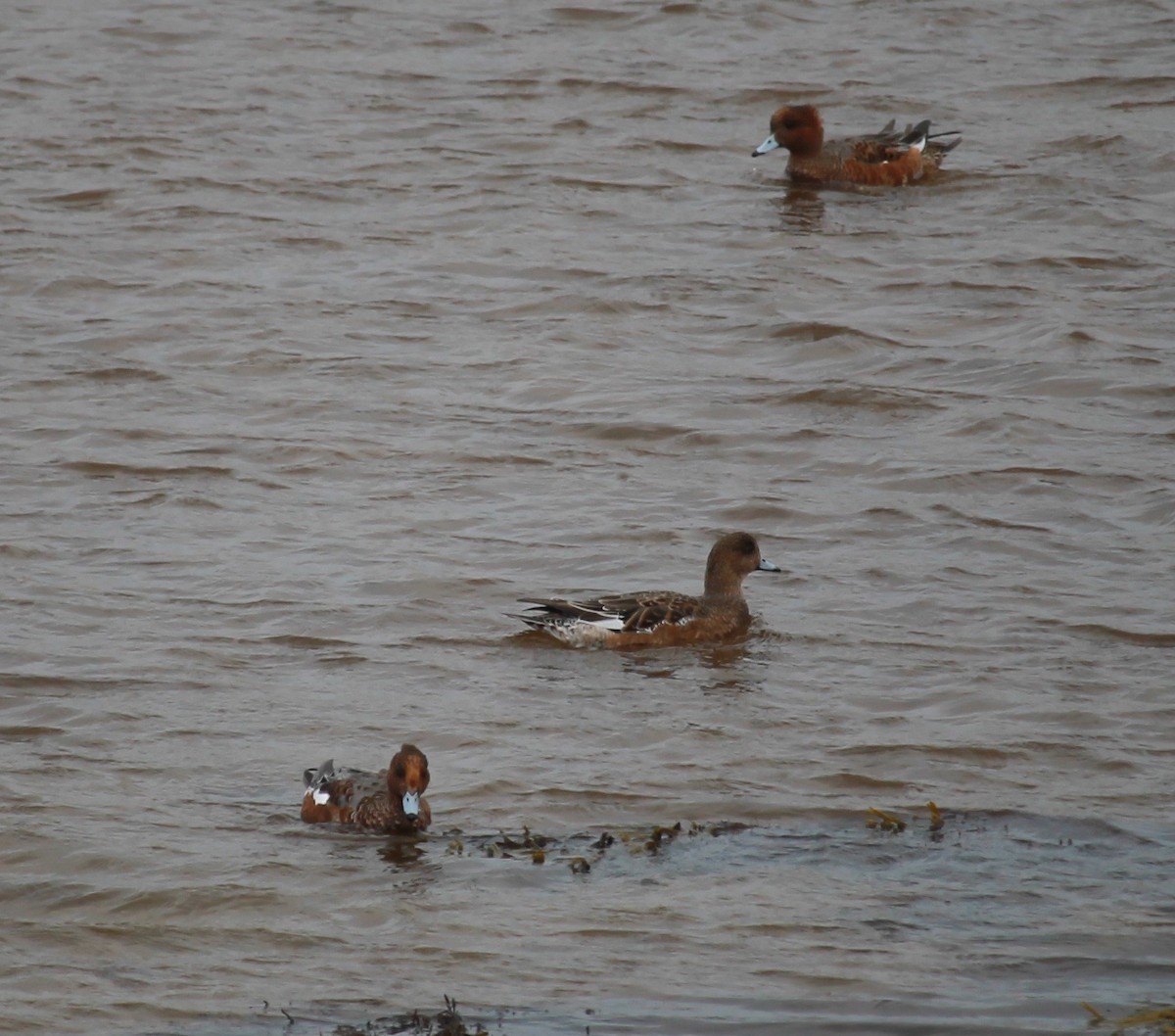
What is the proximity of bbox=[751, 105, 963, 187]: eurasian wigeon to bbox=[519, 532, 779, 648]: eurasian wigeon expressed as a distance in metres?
7.50

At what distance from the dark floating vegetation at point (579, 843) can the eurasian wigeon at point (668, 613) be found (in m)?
2.22

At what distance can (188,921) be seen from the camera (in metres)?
6.39

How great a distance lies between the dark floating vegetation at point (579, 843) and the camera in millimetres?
6766

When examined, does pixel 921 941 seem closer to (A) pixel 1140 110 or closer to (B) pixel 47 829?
(B) pixel 47 829

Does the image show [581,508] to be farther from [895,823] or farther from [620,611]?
[895,823]

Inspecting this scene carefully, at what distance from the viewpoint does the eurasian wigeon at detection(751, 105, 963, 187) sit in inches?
652

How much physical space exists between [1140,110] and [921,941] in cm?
1369

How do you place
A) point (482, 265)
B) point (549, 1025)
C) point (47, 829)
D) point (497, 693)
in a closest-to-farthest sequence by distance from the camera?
point (549, 1025) < point (47, 829) < point (497, 693) < point (482, 265)

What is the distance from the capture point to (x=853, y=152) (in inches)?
660

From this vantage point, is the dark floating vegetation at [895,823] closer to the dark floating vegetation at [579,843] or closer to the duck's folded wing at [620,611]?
the dark floating vegetation at [579,843]

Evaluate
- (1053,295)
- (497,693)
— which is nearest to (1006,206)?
(1053,295)

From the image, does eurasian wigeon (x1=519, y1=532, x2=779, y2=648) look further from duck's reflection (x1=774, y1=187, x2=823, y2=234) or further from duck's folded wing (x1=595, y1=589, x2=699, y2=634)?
duck's reflection (x1=774, y1=187, x2=823, y2=234)

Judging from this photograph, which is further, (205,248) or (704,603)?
(205,248)

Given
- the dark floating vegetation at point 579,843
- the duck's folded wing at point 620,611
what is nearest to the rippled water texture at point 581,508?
the dark floating vegetation at point 579,843
